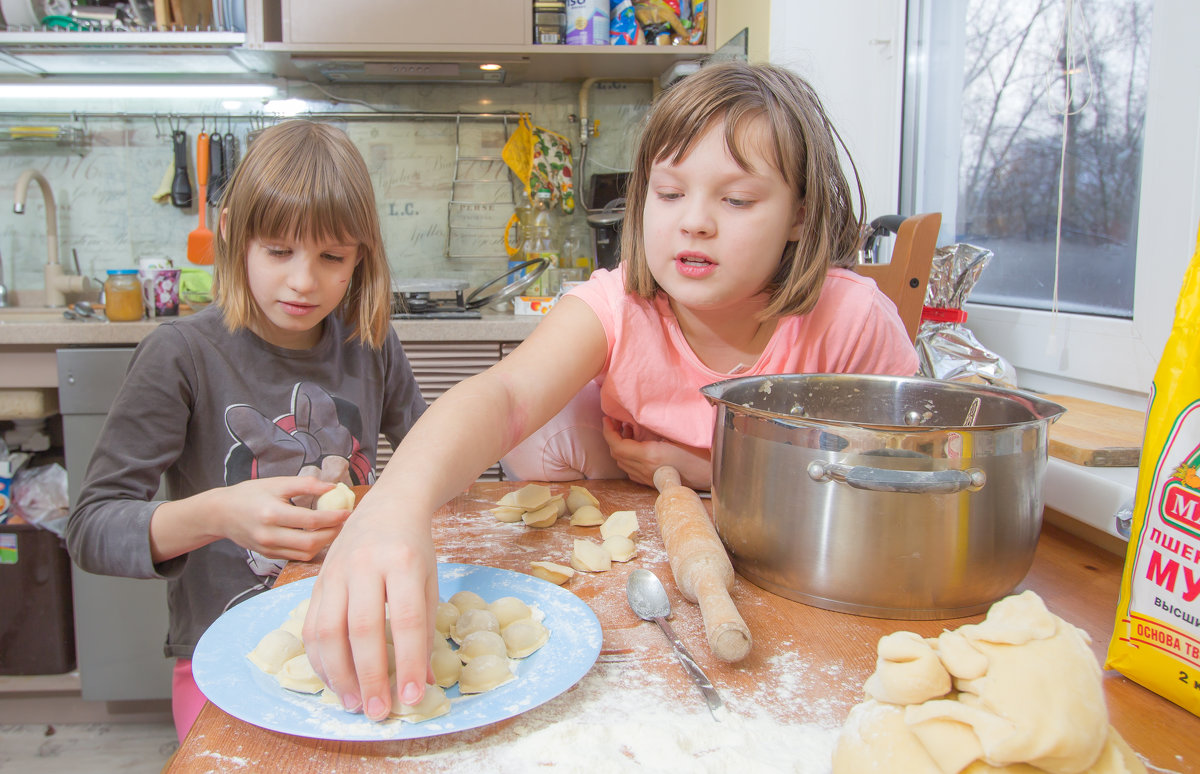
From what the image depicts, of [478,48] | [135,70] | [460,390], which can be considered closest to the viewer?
[460,390]

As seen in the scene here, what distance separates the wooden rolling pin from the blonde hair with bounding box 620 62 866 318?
335 mm

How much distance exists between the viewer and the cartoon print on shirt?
42.1 inches

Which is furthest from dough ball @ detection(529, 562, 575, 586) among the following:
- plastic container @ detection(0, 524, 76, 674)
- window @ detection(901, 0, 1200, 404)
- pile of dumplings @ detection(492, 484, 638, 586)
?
plastic container @ detection(0, 524, 76, 674)

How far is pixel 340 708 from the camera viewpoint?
46 cm

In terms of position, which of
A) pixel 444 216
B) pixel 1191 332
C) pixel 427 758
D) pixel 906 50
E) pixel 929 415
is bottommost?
pixel 427 758

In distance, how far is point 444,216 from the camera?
8.43ft

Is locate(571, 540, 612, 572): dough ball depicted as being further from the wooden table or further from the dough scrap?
the dough scrap

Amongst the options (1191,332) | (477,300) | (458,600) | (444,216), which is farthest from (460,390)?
(444,216)

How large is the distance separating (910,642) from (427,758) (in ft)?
Answer: 0.86

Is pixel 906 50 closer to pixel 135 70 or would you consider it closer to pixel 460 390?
pixel 460 390

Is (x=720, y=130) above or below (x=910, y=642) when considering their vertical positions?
above

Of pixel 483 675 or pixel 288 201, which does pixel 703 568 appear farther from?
pixel 288 201

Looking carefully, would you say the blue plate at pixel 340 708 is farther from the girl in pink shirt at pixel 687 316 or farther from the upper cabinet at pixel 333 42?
the upper cabinet at pixel 333 42

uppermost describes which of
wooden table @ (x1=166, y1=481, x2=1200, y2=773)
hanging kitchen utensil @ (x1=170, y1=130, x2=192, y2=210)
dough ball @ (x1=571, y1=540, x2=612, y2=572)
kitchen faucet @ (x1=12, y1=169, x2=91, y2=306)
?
hanging kitchen utensil @ (x1=170, y1=130, x2=192, y2=210)
